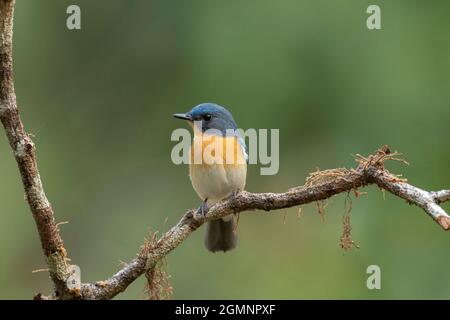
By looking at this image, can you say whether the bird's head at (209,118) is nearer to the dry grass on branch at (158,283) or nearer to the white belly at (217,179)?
the white belly at (217,179)

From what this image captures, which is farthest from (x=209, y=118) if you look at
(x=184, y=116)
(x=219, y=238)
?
(x=219, y=238)

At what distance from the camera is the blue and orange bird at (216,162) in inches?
192

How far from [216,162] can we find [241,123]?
1.84 m

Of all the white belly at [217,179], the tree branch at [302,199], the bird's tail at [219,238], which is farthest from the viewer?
the bird's tail at [219,238]

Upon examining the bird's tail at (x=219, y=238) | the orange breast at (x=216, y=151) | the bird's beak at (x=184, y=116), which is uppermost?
the bird's beak at (x=184, y=116)

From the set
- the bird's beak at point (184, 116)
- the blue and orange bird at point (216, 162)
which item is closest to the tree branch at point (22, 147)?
the blue and orange bird at point (216, 162)

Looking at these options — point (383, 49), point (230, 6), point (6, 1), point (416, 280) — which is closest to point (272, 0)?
point (230, 6)

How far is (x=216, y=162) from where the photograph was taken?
4.89 meters

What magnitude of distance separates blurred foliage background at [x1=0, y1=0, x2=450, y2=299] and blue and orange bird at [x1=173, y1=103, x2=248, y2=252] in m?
0.75

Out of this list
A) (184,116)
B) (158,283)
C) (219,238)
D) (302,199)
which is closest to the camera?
(302,199)

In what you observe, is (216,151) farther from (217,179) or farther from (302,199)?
(302,199)

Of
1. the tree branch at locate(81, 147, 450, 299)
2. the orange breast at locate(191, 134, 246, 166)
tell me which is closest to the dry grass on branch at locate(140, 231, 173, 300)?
the tree branch at locate(81, 147, 450, 299)

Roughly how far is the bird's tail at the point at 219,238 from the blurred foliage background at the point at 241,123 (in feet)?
2.36

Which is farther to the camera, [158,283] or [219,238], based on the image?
[219,238]
